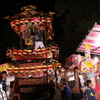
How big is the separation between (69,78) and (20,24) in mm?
6252

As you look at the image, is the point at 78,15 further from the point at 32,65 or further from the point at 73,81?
the point at 73,81

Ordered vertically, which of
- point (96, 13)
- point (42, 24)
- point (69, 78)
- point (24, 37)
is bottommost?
point (69, 78)

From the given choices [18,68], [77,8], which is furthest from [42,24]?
[77,8]

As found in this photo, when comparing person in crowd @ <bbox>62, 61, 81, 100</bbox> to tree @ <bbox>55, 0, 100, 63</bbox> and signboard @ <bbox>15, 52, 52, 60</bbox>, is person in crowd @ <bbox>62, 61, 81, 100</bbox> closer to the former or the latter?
signboard @ <bbox>15, 52, 52, 60</bbox>

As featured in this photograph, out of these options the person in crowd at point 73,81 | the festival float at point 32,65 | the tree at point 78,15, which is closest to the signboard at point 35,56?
the festival float at point 32,65

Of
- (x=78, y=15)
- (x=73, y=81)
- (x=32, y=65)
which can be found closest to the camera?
(x=73, y=81)

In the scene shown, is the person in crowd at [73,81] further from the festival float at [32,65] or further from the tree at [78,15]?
the tree at [78,15]

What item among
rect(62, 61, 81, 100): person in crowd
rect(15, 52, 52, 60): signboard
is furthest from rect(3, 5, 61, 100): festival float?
rect(62, 61, 81, 100): person in crowd

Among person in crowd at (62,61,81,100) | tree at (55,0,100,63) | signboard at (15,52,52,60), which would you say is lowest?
person in crowd at (62,61,81,100)

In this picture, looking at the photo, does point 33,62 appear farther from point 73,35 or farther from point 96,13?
point 73,35

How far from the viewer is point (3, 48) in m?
27.7

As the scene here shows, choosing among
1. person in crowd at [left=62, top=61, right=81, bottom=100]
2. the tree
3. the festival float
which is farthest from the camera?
the tree

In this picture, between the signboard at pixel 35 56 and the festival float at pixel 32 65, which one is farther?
the signboard at pixel 35 56

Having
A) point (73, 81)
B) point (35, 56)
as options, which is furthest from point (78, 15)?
point (73, 81)
